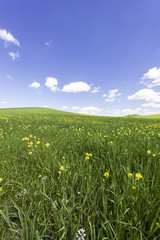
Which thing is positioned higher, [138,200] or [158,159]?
[158,159]

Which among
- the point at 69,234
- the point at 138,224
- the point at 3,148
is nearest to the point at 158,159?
the point at 138,224

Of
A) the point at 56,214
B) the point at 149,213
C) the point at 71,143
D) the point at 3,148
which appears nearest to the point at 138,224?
the point at 149,213

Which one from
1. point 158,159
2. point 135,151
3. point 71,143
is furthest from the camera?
point 71,143

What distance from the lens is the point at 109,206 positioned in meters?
1.33

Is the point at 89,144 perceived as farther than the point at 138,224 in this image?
Yes

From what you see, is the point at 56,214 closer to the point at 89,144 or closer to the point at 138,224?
the point at 138,224

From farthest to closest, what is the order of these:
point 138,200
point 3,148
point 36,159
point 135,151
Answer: point 3,148, point 135,151, point 36,159, point 138,200

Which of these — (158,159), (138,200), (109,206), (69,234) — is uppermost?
(158,159)

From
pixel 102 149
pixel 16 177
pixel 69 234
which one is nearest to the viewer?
pixel 69 234

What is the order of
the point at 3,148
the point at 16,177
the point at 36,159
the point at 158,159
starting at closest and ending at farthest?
the point at 16,177 < the point at 158,159 < the point at 36,159 < the point at 3,148

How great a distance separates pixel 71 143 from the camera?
11.8 ft

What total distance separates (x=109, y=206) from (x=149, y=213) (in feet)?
1.40

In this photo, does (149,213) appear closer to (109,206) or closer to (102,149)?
(109,206)

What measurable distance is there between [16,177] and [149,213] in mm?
2141
